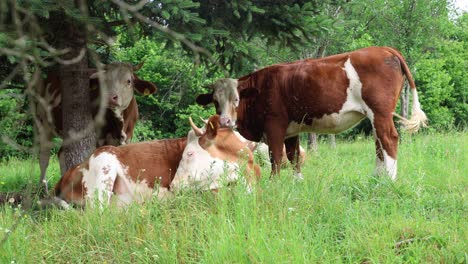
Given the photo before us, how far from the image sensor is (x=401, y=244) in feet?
13.2

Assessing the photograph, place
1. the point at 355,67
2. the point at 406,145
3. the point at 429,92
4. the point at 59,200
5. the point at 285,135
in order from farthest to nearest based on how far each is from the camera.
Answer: the point at 429,92, the point at 406,145, the point at 285,135, the point at 355,67, the point at 59,200

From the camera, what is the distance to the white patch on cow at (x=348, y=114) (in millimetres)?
6695

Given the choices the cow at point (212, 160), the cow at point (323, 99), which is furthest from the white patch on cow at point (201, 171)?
the cow at point (323, 99)

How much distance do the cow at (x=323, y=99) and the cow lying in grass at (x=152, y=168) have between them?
1.23 metres

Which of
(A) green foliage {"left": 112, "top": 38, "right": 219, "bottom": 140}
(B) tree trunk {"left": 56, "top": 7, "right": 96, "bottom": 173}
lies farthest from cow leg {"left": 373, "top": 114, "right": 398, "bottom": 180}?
(A) green foliage {"left": 112, "top": 38, "right": 219, "bottom": 140}

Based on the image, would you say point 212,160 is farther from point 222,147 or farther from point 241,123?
point 241,123

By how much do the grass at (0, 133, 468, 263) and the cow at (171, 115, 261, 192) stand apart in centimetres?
20

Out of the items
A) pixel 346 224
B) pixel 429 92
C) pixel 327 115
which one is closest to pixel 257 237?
pixel 346 224

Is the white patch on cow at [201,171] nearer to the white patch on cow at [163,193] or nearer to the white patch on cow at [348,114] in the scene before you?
the white patch on cow at [163,193]

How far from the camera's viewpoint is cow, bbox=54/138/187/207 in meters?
5.48

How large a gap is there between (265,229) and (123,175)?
79.9 inches

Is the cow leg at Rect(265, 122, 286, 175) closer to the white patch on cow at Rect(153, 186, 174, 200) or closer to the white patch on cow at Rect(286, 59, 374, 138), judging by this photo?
the white patch on cow at Rect(286, 59, 374, 138)

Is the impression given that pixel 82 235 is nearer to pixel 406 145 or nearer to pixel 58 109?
pixel 58 109

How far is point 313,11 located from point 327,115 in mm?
1356
